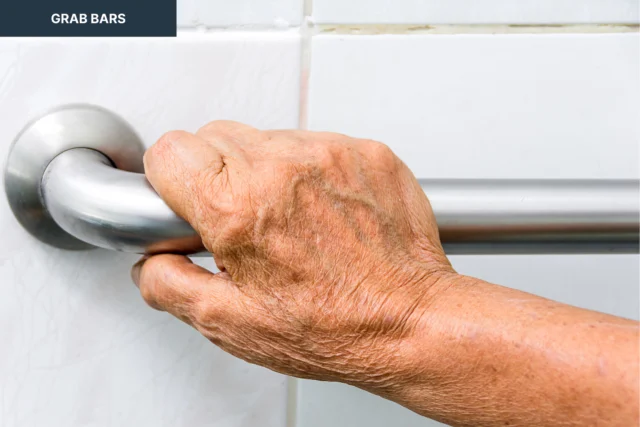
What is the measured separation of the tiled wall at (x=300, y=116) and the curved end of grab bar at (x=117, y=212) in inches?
1.8

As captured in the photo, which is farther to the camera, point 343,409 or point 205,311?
point 343,409

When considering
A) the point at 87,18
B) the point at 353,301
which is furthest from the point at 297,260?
the point at 87,18

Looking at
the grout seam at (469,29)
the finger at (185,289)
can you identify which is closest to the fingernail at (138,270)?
the finger at (185,289)

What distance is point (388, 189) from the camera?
0.70 feet

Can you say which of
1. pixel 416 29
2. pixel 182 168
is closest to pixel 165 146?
pixel 182 168

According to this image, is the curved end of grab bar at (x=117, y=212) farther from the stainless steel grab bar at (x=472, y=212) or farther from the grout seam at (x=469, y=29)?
the grout seam at (x=469, y=29)

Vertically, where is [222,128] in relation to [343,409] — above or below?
above

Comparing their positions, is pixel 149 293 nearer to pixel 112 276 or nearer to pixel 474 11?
pixel 112 276

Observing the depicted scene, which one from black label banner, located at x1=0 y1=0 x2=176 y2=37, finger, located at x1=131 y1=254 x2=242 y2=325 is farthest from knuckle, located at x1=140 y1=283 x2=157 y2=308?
black label banner, located at x1=0 y1=0 x2=176 y2=37

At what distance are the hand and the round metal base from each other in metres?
0.05

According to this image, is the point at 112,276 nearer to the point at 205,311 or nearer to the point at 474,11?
the point at 205,311

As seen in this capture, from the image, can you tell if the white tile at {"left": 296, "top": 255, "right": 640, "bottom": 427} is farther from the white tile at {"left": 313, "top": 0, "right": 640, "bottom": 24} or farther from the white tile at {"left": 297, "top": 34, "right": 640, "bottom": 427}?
the white tile at {"left": 313, "top": 0, "right": 640, "bottom": 24}

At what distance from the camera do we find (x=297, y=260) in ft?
0.64

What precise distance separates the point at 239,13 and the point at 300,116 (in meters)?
0.05
